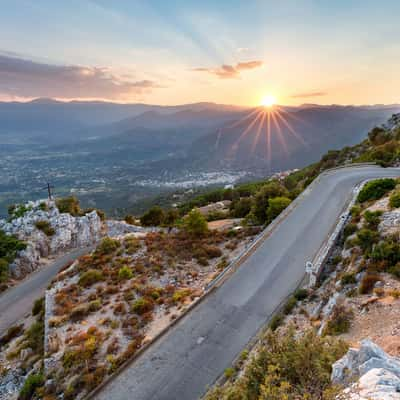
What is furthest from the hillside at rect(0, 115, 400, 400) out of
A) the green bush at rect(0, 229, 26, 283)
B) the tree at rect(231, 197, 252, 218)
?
the green bush at rect(0, 229, 26, 283)

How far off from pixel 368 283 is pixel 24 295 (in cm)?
2320

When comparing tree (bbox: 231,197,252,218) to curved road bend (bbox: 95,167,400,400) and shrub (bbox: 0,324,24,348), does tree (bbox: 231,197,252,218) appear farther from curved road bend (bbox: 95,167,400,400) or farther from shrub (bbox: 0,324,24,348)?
shrub (bbox: 0,324,24,348)

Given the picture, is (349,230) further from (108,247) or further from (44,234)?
(44,234)

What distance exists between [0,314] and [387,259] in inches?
927

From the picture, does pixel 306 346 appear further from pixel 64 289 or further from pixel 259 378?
pixel 64 289

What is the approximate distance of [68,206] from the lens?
107 feet

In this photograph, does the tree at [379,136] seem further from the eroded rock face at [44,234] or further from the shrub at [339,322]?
the eroded rock face at [44,234]

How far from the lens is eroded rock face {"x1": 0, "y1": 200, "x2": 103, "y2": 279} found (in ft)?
Result: 77.2

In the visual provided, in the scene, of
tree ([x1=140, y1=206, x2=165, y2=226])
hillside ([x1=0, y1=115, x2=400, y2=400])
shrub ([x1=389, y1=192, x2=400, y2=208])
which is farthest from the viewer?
tree ([x1=140, y1=206, x2=165, y2=226])

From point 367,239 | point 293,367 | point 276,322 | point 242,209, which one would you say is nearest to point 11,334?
point 276,322

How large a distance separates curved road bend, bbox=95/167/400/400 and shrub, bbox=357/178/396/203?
150cm

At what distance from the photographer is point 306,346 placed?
462 cm

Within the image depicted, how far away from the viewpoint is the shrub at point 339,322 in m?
6.42

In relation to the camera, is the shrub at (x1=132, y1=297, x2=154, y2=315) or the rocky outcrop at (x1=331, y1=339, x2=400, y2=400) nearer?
the rocky outcrop at (x1=331, y1=339, x2=400, y2=400)
